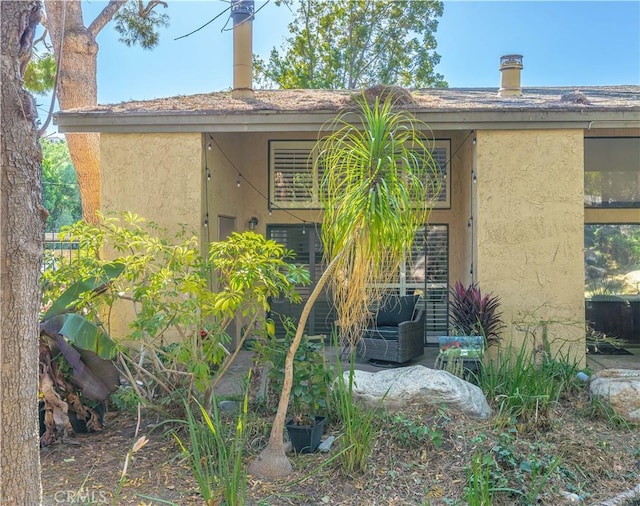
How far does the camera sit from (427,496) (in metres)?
4.27

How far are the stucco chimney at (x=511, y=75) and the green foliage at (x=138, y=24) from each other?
10.5 metres

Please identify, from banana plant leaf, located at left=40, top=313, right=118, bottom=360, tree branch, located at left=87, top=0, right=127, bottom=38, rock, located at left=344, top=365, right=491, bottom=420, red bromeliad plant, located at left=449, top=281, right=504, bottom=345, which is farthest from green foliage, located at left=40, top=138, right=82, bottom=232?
rock, located at left=344, top=365, right=491, bottom=420

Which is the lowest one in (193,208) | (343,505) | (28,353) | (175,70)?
(343,505)

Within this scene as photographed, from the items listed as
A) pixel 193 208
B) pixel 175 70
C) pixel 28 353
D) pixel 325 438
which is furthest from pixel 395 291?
pixel 175 70

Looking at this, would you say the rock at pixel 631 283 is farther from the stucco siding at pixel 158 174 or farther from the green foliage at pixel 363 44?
the green foliage at pixel 363 44

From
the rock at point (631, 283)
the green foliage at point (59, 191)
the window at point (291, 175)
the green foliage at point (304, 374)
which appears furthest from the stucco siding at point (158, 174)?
the green foliage at point (59, 191)

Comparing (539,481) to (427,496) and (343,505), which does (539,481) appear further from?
(343,505)

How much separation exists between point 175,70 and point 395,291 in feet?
29.7

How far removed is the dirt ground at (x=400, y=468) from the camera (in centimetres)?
421

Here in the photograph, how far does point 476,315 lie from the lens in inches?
290

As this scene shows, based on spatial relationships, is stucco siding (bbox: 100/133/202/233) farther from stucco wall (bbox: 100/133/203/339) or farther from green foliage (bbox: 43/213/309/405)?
green foliage (bbox: 43/213/309/405)

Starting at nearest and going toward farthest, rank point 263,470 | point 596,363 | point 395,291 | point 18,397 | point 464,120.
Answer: point 18,397 → point 263,470 → point 464,120 → point 596,363 → point 395,291

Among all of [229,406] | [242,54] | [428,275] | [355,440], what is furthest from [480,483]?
[242,54]

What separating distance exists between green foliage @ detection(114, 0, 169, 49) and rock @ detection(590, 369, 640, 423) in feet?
49.5
